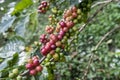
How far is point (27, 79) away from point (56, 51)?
0.39 feet

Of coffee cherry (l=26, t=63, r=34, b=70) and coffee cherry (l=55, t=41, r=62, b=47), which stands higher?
coffee cherry (l=55, t=41, r=62, b=47)

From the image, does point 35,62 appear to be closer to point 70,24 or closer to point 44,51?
point 44,51

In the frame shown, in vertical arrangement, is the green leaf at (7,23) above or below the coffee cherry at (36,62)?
above

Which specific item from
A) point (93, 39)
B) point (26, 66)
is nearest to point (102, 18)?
point (93, 39)

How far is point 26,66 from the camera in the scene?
92 centimetres

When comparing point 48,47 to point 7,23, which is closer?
point 48,47

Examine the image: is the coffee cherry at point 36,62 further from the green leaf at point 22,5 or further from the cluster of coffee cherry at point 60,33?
the green leaf at point 22,5

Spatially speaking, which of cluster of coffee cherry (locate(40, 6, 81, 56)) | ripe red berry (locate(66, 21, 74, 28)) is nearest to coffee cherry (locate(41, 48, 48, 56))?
cluster of coffee cherry (locate(40, 6, 81, 56))

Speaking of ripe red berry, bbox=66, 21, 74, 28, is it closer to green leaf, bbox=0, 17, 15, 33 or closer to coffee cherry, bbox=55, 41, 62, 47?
coffee cherry, bbox=55, 41, 62, 47

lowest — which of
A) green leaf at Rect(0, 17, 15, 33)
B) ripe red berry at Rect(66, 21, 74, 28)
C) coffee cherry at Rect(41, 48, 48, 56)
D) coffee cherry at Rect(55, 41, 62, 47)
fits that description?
coffee cherry at Rect(41, 48, 48, 56)

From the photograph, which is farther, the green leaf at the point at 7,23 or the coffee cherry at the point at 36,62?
the green leaf at the point at 7,23

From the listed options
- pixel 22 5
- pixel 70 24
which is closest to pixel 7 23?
pixel 22 5

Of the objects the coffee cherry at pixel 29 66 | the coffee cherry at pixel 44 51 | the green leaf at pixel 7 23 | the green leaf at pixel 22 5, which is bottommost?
the coffee cherry at pixel 29 66

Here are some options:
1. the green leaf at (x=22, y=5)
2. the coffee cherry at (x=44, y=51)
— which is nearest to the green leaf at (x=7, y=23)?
the green leaf at (x=22, y=5)
